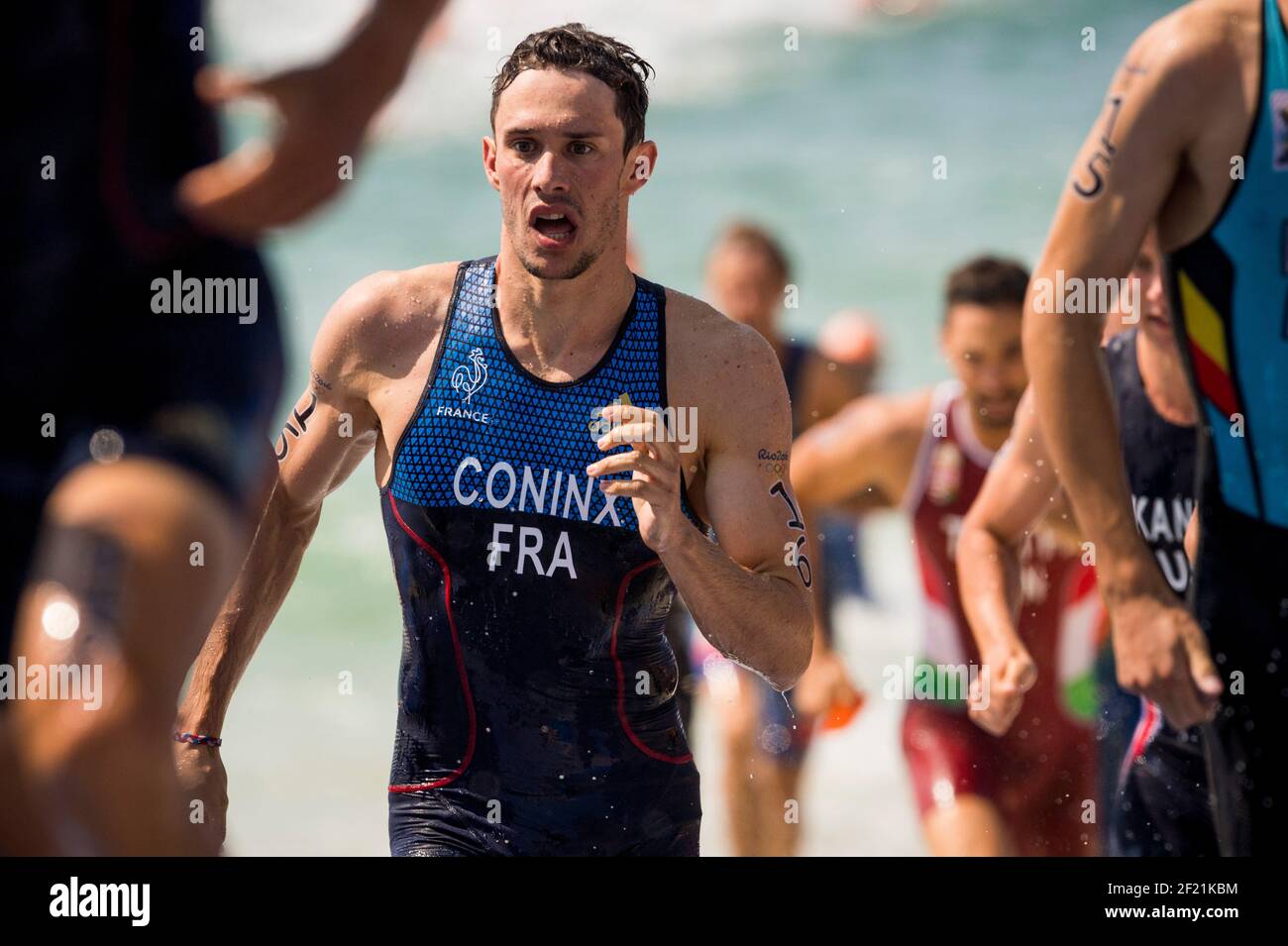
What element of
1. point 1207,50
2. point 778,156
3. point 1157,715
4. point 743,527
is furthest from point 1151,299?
point 778,156

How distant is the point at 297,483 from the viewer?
12.9 feet

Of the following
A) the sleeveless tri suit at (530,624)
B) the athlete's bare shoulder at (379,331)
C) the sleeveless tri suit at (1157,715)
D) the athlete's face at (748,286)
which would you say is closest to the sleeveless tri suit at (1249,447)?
the sleeveless tri suit at (1157,715)

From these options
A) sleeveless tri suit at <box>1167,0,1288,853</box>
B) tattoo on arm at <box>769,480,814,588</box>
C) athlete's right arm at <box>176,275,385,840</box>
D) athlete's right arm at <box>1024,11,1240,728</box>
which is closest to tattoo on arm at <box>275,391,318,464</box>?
athlete's right arm at <box>176,275,385,840</box>

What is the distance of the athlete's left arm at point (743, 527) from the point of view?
11.1ft

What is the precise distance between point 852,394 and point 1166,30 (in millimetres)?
3139

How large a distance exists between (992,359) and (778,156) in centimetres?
1151

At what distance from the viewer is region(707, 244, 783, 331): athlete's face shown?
22.2 ft

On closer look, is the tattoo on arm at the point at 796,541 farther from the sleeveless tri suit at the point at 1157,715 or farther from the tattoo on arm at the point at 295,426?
the sleeveless tri suit at the point at 1157,715

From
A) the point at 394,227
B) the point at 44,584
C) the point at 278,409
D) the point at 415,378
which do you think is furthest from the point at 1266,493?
the point at 394,227

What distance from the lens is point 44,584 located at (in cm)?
245

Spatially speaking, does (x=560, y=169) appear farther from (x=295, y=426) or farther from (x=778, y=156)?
(x=778, y=156)

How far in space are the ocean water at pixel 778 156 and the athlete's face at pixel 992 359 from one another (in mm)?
5423

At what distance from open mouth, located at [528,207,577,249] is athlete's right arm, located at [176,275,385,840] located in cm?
43
